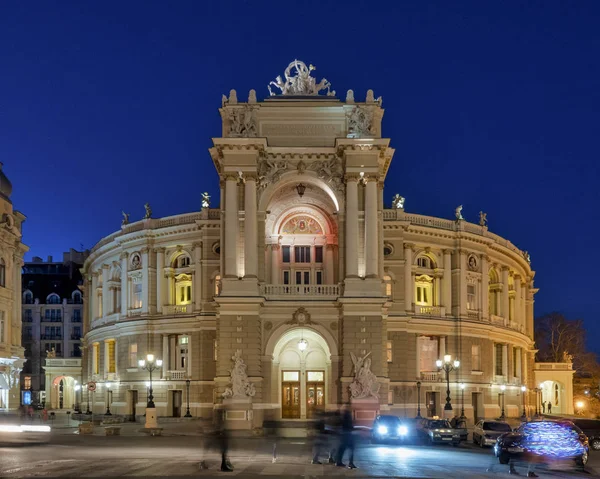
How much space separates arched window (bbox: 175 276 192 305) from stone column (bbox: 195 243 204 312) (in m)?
1.87

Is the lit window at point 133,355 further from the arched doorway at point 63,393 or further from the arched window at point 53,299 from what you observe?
the arched window at point 53,299

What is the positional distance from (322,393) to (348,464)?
30894 millimetres

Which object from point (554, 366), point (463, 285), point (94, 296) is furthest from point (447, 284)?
point (94, 296)

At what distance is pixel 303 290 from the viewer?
59.0 metres

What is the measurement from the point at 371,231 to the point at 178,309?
2758 centimetres

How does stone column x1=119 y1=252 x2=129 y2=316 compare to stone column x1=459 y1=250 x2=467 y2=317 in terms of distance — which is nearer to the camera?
stone column x1=459 y1=250 x2=467 y2=317

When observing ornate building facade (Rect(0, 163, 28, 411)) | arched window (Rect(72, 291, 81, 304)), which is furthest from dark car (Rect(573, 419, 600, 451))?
arched window (Rect(72, 291, 81, 304))

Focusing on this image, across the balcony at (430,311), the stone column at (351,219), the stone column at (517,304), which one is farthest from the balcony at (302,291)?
the stone column at (517,304)

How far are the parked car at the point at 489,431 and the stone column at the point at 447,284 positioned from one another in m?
33.9

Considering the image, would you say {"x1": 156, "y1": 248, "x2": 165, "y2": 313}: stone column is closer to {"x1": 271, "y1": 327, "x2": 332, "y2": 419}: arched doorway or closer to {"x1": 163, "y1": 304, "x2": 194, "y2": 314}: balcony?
{"x1": 163, "y1": 304, "x2": 194, "y2": 314}: balcony

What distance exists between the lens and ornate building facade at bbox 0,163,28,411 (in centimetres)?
7094

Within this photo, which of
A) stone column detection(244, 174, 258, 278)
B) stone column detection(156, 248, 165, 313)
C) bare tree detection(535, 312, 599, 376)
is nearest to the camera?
stone column detection(244, 174, 258, 278)

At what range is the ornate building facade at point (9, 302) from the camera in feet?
233

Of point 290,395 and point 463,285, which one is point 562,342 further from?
point 290,395
